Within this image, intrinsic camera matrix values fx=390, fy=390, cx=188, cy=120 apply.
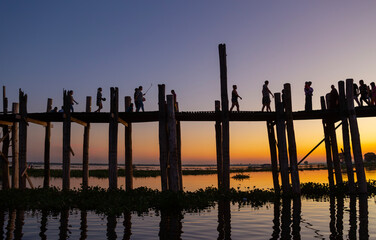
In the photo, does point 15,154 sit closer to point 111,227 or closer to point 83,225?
point 83,225

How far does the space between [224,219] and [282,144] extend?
22.5ft

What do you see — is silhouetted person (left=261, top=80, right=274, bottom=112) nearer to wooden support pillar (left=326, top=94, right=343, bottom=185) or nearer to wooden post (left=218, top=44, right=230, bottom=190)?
wooden post (left=218, top=44, right=230, bottom=190)

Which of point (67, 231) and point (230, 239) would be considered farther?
point (67, 231)

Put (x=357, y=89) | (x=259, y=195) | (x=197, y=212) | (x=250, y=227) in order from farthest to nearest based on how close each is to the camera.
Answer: (x=357, y=89), (x=259, y=195), (x=197, y=212), (x=250, y=227)

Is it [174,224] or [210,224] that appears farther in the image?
[210,224]

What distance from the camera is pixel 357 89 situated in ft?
65.7

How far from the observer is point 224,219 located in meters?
13.3

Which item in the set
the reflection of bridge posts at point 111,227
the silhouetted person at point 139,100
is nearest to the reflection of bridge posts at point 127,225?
the reflection of bridge posts at point 111,227

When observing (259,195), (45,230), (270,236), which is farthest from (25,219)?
(259,195)

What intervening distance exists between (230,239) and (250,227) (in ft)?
6.07

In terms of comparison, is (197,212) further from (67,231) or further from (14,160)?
(14,160)

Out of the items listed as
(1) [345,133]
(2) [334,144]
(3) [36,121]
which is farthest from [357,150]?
(3) [36,121]

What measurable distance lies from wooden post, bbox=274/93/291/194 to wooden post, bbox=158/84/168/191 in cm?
555

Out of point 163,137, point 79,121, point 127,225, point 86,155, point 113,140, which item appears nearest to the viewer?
point 127,225
